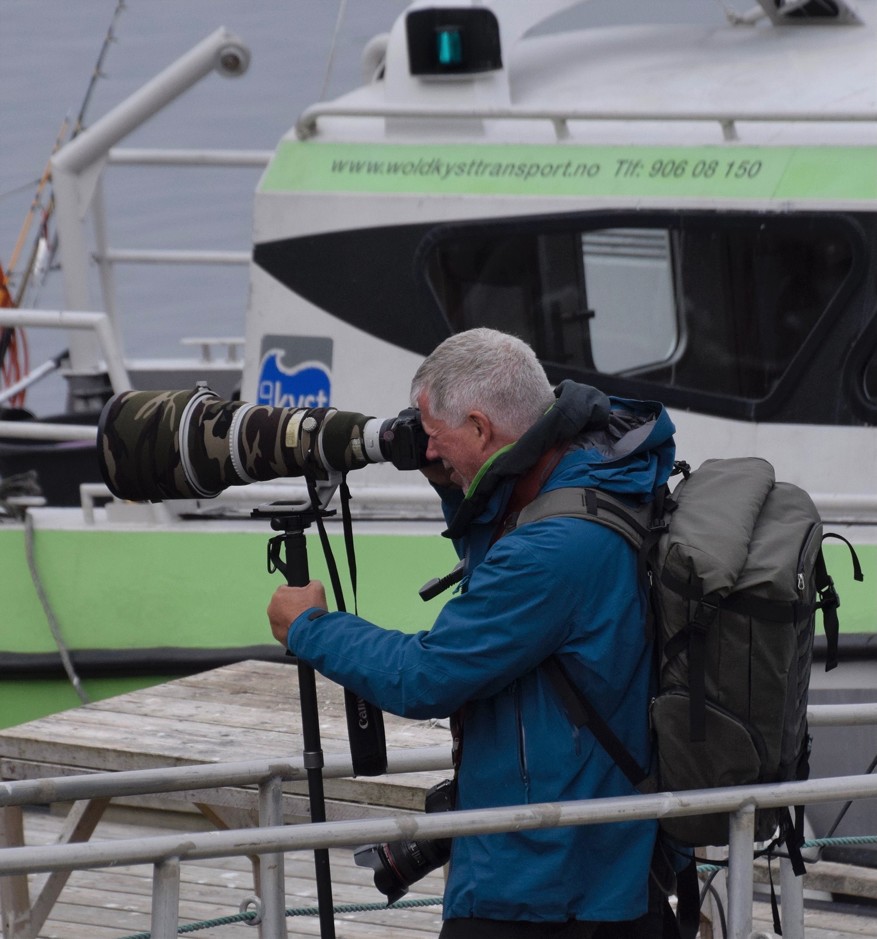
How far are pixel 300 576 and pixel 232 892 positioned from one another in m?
2.41

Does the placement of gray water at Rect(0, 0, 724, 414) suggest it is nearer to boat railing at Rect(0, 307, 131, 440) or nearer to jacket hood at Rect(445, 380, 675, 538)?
boat railing at Rect(0, 307, 131, 440)

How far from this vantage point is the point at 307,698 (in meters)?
2.50

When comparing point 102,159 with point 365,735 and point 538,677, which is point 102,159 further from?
point 538,677

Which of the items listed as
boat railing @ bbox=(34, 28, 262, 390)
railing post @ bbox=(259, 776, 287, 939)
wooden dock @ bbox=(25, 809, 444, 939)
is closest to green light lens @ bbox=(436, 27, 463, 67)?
boat railing @ bbox=(34, 28, 262, 390)

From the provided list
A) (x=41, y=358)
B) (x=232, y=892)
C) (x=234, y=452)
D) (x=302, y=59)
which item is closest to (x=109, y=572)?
(x=232, y=892)

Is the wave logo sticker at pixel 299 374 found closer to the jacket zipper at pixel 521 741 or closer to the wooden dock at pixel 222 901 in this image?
the wooden dock at pixel 222 901

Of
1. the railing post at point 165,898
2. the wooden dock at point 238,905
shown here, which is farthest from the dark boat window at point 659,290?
the railing post at point 165,898

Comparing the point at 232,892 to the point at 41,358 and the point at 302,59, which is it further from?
the point at 302,59

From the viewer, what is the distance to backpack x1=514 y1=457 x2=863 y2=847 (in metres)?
2.16

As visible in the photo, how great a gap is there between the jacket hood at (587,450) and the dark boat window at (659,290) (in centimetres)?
250

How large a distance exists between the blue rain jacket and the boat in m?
2.34

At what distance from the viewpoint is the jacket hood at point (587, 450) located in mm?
2260

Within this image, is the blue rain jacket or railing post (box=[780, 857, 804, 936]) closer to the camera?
the blue rain jacket

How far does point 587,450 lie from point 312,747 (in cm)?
63
